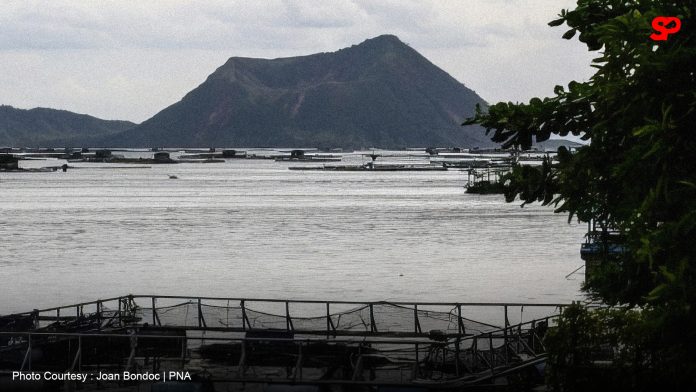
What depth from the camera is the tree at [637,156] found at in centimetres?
1878

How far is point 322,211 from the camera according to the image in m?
160

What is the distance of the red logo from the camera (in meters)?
19.8

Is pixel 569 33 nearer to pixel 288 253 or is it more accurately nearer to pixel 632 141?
pixel 632 141

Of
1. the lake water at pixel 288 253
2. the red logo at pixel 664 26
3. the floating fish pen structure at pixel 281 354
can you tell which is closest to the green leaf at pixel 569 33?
the red logo at pixel 664 26

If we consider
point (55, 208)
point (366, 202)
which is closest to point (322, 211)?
point (366, 202)

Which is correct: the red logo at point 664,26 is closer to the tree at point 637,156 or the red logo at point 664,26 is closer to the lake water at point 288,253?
the tree at point 637,156

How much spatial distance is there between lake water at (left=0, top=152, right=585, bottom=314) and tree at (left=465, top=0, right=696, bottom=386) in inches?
1733

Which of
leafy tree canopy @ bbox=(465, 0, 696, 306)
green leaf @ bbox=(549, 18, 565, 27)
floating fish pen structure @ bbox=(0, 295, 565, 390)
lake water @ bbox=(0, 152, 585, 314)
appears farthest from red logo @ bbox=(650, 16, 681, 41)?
lake water @ bbox=(0, 152, 585, 314)

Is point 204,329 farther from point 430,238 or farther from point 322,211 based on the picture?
point 322,211

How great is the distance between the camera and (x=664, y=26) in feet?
65.3

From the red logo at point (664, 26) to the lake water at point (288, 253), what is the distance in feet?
156

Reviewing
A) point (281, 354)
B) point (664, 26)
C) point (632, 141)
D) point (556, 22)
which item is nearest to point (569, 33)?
point (556, 22)

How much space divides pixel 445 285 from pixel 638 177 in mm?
55607

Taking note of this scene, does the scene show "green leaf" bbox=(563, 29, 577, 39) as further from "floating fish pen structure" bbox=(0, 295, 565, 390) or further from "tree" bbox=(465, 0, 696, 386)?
"floating fish pen structure" bbox=(0, 295, 565, 390)
